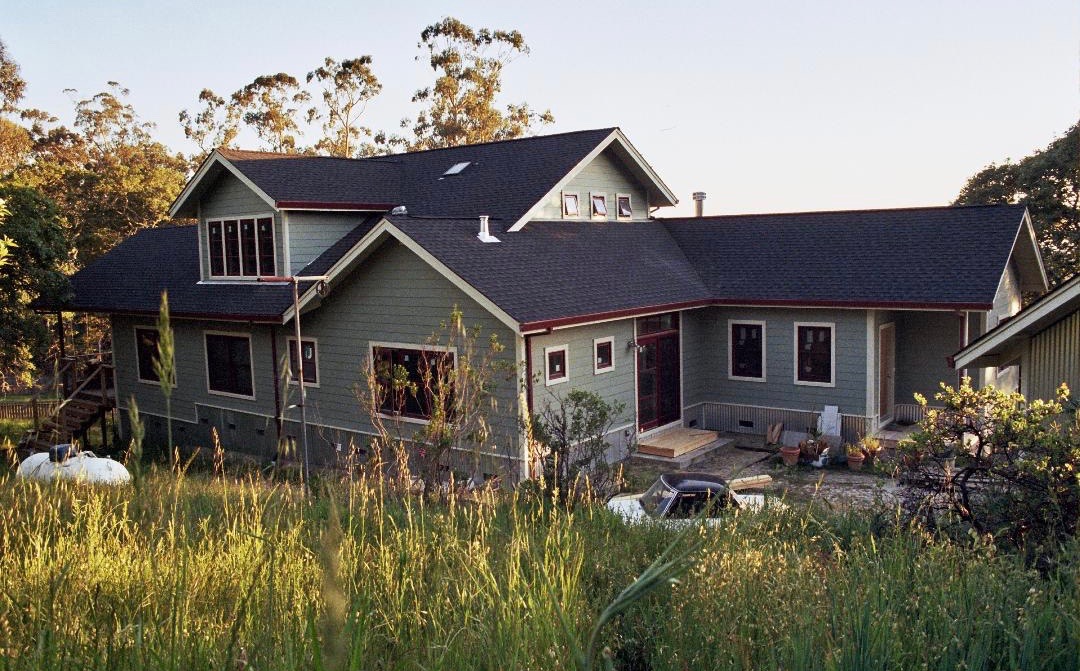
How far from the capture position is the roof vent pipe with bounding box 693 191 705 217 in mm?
23922

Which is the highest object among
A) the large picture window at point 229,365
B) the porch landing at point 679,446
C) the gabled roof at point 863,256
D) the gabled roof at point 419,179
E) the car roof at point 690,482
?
the gabled roof at point 419,179

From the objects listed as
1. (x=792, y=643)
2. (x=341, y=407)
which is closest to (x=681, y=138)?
(x=341, y=407)

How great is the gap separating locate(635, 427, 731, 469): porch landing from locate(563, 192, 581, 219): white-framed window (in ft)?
18.2

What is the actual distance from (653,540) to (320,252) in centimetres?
1500

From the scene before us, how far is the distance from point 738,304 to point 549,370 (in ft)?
18.2

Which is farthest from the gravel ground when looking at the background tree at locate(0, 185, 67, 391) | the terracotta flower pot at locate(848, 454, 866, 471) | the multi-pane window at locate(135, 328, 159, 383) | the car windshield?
the background tree at locate(0, 185, 67, 391)

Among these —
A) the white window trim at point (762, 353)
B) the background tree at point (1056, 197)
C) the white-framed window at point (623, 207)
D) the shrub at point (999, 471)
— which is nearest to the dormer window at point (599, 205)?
the white-framed window at point (623, 207)

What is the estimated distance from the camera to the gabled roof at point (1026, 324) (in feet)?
28.5

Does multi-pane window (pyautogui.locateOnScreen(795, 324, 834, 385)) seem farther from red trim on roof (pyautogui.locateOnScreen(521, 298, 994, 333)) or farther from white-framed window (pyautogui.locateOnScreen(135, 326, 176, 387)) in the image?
white-framed window (pyautogui.locateOnScreen(135, 326, 176, 387))

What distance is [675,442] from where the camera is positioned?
671 inches

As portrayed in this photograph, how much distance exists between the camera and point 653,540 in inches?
200

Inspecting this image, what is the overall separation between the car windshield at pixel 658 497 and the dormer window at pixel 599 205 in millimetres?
10634

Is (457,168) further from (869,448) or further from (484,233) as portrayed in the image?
(869,448)

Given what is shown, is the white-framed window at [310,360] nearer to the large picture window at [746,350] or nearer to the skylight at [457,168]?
the skylight at [457,168]
